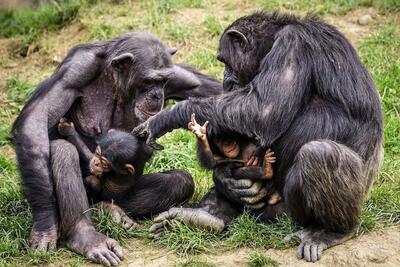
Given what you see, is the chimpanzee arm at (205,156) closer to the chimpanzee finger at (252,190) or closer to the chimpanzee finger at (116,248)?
the chimpanzee finger at (252,190)

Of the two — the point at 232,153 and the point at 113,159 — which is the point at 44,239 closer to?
the point at 113,159

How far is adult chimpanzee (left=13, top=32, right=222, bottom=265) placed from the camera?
7383 mm

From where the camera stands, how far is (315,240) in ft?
22.8

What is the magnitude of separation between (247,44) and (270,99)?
2.66ft

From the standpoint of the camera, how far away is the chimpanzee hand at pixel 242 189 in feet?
24.6

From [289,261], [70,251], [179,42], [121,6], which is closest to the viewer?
[289,261]

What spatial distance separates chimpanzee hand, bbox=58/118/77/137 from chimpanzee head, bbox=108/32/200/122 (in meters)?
0.63

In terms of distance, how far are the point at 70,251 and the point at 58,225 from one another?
11.3 inches

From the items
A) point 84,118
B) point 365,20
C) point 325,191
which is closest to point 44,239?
point 84,118

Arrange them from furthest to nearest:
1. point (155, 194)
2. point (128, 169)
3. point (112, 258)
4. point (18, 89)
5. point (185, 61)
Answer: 1. point (185, 61)
2. point (18, 89)
3. point (155, 194)
4. point (128, 169)
5. point (112, 258)

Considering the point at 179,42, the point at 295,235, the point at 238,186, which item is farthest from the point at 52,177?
the point at 179,42

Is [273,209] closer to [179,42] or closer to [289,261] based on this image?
[289,261]

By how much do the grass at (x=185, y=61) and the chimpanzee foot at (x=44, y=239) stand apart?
0.08m

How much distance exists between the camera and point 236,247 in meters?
7.22
